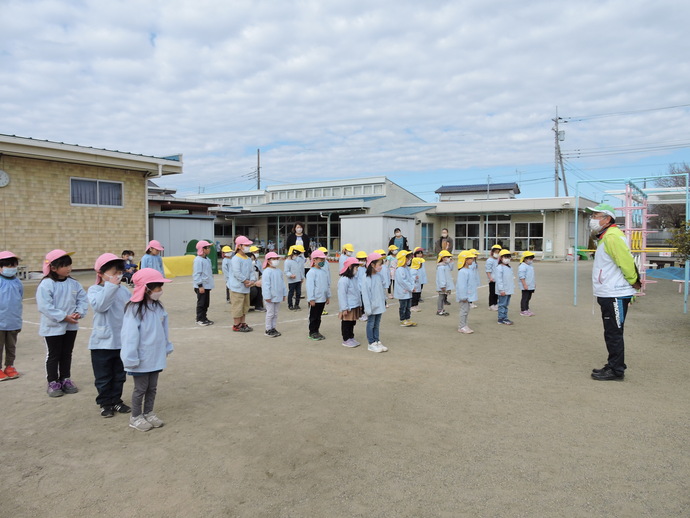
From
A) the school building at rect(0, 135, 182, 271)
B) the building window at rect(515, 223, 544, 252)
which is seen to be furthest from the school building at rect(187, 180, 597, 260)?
the school building at rect(0, 135, 182, 271)

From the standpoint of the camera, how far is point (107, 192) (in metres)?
17.2

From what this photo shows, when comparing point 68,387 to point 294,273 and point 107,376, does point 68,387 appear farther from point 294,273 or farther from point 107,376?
point 294,273

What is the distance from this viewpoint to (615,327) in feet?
17.7

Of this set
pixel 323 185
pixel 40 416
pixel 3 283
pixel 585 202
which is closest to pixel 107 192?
pixel 3 283

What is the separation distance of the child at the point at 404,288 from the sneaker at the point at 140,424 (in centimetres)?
543

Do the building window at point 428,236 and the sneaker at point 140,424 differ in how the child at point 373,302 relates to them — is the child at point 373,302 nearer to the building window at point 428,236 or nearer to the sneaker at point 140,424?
the sneaker at point 140,424

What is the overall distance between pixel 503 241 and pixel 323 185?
1526cm

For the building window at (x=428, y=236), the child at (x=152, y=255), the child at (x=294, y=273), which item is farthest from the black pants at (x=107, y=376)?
the building window at (x=428, y=236)

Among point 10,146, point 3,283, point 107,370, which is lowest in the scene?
point 107,370

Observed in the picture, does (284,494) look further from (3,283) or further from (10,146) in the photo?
(10,146)

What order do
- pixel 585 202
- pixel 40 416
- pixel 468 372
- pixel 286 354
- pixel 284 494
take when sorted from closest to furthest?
1. pixel 284 494
2. pixel 40 416
3. pixel 468 372
4. pixel 286 354
5. pixel 585 202

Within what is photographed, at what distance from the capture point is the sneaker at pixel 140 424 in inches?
162

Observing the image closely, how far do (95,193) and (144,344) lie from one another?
Answer: 14.8 metres

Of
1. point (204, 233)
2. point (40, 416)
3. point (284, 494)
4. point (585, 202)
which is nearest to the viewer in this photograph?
point (284, 494)
